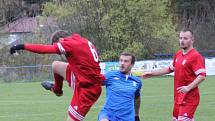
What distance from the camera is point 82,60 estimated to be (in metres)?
8.30

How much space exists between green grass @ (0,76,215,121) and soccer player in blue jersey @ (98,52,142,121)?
565 cm

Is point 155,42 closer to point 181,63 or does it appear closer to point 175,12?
point 175,12

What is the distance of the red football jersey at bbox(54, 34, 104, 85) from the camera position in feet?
26.9

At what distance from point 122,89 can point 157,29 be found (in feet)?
118

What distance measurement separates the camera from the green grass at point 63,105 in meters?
14.6

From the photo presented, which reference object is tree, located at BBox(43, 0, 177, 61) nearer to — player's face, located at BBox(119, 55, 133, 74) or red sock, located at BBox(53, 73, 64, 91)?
red sock, located at BBox(53, 73, 64, 91)

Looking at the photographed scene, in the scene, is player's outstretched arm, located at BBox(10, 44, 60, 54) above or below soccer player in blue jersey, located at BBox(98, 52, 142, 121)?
above

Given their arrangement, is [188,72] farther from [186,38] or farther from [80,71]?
[80,71]

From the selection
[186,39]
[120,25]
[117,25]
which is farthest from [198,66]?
[120,25]

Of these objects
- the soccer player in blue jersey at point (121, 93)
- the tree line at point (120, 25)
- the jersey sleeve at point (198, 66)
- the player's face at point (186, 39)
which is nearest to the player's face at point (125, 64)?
the soccer player in blue jersey at point (121, 93)

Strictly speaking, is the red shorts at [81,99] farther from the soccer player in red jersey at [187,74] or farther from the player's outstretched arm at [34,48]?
the soccer player in red jersey at [187,74]

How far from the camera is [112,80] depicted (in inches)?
326

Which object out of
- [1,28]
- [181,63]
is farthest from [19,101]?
[1,28]

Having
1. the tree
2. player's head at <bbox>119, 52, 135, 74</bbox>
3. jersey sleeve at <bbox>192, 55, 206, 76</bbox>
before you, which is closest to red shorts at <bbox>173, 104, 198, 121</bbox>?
jersey sleeve at <bbox>192, 55, 206, 76</bbox>
